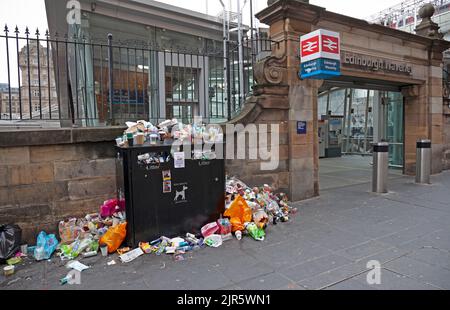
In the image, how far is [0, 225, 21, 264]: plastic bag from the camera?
3605mm

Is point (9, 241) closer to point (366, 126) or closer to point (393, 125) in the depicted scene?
point (393, 125)

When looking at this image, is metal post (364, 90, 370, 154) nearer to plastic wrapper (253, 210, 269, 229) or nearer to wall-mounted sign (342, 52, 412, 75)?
wall-mounted sign (342, 52, 412, 75)

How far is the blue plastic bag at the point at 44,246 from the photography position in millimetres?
3708

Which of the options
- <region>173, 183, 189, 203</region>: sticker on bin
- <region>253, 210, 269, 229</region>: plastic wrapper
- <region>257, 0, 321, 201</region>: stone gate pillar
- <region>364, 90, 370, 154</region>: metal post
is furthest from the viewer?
<region>364, 90, 370, 154</region>: metal post

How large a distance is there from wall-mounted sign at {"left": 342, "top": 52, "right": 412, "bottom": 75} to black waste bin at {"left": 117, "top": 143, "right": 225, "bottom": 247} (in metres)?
4.55

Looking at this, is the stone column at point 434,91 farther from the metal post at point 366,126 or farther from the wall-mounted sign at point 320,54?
the metal post at point 366,126

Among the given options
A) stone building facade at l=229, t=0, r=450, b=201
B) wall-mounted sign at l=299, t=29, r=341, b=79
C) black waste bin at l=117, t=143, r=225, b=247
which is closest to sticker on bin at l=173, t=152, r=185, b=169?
black waste bin at l=117, t=143, r=225, b=247

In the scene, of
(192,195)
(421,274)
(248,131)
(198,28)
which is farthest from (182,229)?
(198,28)

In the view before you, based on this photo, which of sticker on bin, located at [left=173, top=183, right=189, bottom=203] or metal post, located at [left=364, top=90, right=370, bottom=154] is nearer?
sticker on bin, located at [left=173, top=183, right=189, bottom=203]

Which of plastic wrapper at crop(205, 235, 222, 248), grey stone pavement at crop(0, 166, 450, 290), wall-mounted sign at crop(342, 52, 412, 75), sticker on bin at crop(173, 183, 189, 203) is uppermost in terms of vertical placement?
wall-mounted sign at crop(342, 52, 412, 75)

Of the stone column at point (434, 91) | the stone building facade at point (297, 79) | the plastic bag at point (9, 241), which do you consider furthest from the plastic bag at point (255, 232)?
the stone column at point (434, 91)

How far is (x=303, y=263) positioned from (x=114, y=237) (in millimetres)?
2309

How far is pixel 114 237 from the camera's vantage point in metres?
3.83

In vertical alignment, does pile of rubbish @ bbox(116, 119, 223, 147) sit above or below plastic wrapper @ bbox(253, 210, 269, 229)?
above
